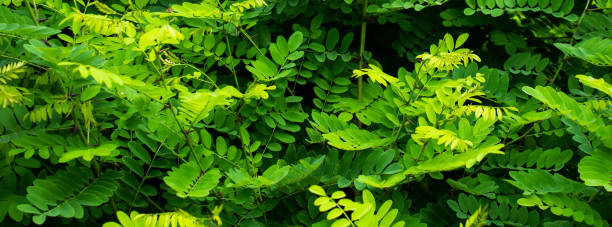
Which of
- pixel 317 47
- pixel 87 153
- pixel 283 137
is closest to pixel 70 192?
pixel 87 153

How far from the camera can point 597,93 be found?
1.76 metres

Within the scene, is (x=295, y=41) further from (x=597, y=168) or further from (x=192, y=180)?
(x=597, y=168)

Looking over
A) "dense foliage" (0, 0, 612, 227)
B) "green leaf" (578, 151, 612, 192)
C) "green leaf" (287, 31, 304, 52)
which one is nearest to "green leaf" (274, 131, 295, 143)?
"dense foliage" (0, 0, 612, 227)

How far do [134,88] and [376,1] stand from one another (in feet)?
2.98

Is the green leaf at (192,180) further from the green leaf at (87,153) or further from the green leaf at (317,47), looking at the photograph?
the green leaf at (317,47)

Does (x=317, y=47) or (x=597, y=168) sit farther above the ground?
(x=317, y=47)

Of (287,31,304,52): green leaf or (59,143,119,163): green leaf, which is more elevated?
(287,31,304,52): green leaf

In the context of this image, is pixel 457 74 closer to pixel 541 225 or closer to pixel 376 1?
pixel 376 1

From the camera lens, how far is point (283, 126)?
161cm

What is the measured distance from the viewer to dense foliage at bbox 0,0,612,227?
1.23 metres

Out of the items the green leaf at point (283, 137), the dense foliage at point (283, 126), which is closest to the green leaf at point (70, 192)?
the dense foliage at point (283, 126)

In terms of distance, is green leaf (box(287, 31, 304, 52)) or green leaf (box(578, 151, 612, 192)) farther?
green leaf (box(287, 31, 304, 52))

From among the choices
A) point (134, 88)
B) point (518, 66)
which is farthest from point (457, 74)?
point (134, 88)

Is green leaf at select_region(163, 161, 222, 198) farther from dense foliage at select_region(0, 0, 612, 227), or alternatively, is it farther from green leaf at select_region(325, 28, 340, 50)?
green leaf at select_region(325, 28, 340, 50)
